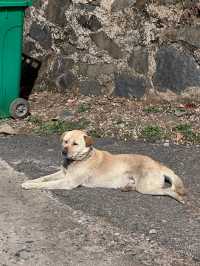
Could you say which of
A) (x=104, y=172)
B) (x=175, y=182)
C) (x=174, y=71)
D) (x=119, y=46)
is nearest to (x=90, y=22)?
(x=119, y=46)

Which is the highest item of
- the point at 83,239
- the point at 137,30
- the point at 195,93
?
the point at 137,30

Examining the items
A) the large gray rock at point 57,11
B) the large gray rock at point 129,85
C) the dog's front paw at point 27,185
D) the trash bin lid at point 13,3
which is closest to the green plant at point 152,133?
the large gray rock at point 129,85

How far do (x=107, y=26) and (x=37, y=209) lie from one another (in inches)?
154

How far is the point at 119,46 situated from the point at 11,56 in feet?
4.73

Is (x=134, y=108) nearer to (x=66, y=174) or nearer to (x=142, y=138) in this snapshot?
(x=142, y=138)

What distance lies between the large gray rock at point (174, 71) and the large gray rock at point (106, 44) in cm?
58

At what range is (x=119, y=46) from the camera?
27.9ft

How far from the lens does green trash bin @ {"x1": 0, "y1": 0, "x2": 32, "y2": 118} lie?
788 centimetres

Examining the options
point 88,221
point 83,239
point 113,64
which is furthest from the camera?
point 113,64

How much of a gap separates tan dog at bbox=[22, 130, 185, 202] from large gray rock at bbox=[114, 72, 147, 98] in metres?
2.60

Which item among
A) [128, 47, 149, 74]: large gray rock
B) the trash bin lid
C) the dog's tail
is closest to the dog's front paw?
the dog's tail

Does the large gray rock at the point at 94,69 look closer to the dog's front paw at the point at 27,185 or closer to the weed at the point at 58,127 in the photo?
the weed at the point at 58,127

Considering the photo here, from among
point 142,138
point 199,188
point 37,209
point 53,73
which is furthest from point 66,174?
point 53,73

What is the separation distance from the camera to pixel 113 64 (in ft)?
28.2
